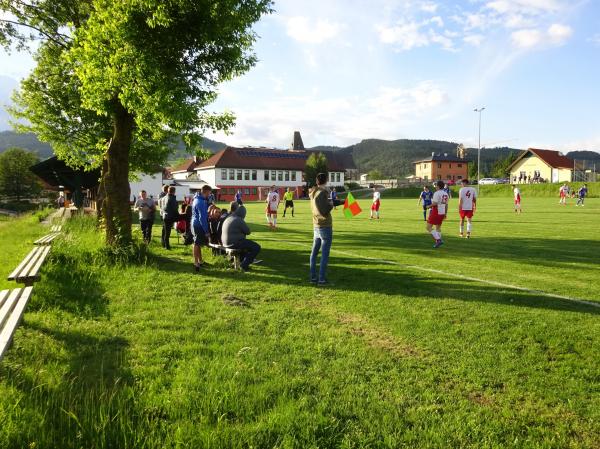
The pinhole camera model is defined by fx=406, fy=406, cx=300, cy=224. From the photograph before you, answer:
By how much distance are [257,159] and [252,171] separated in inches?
142

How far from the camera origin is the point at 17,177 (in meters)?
74.0

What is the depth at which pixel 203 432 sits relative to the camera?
9.79 ft

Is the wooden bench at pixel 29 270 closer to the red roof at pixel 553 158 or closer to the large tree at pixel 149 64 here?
the large tree at pixel 149 64

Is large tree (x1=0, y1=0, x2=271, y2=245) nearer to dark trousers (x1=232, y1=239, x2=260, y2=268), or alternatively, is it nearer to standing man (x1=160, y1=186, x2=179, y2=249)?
standing man (x1=160, y1=186, x2=179, y2=249)

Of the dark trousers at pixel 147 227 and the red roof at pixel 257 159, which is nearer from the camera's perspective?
the dark trousers at pixel 147 227

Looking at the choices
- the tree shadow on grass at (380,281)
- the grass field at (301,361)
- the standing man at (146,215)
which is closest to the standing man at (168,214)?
the standing man at (146,215)

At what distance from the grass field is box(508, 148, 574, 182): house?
262 feet

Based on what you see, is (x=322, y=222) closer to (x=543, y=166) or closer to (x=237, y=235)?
(x=237, y=235)

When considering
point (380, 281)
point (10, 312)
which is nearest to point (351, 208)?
point (380, 281)

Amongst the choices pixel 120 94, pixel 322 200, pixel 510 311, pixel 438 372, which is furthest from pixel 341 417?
pixel 120 94

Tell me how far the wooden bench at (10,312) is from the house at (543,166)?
84.0m

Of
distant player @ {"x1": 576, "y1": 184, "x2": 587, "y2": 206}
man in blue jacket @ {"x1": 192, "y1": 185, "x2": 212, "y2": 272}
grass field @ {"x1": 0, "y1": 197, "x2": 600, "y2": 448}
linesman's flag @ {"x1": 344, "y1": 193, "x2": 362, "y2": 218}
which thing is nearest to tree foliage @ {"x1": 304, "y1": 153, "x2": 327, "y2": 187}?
distant player @ {"x1": 576, "y1": 184, "x2": 587, "y2": 206}

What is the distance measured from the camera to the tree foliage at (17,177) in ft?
240

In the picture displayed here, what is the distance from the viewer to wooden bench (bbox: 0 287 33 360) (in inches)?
144
